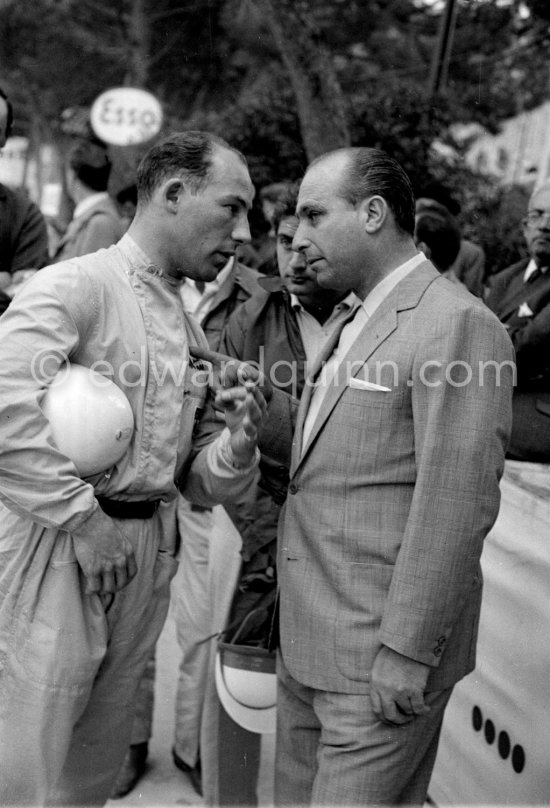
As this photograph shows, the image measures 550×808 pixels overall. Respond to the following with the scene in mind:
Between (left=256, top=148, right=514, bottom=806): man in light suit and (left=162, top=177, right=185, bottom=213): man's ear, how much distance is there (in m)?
0.33

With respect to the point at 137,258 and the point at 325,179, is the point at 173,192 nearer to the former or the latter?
the point at 137,258

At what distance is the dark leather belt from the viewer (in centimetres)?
234

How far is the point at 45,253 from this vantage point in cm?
368

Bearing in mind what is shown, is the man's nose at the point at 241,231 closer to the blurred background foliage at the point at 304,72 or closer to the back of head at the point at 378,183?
the back of head at the point at 378,183

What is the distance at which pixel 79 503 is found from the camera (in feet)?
6.91

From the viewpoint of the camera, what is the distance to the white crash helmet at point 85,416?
214 centimetres

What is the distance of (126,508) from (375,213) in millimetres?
985

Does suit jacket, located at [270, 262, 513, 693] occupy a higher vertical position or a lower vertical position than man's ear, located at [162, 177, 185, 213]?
lower

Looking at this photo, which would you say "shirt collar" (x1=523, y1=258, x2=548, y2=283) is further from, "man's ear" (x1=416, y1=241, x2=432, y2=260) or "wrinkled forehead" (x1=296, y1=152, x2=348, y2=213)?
"wrinkled forehead" (x1=296, y1=152, x2=348, y2=213)

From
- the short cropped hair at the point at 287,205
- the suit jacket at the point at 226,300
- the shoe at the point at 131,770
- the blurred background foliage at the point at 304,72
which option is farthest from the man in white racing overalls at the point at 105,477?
the blurred background foliage at the point at 304,72

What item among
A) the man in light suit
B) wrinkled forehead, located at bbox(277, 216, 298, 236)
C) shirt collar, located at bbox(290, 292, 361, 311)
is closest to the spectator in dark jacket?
wrinkled forehead, located at bbox(277, 216, 298, 236)

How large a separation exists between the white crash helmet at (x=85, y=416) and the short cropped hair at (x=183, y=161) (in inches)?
22.9

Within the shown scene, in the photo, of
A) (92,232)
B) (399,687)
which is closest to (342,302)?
(399,687)

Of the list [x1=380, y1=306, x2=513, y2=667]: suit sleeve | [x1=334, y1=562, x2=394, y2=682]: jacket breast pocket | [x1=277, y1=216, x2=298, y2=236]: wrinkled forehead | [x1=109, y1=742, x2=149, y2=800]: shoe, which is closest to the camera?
[x1=380, y1=306, x2=513, y2=667]: suit sleeve
